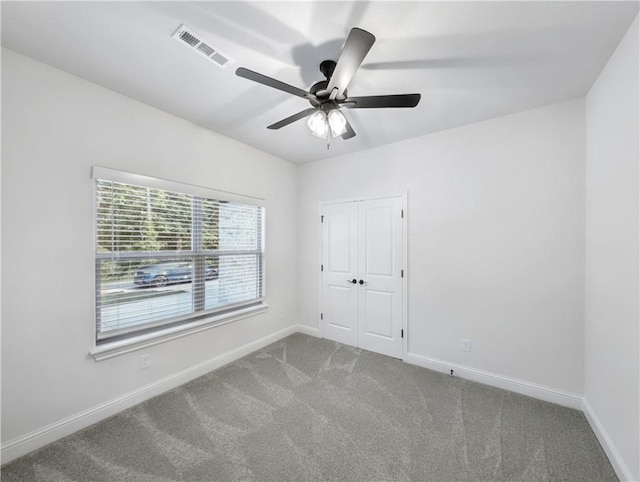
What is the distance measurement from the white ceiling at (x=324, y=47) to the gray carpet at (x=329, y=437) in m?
2.66

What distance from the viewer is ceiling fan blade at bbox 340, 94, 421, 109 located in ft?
5.19

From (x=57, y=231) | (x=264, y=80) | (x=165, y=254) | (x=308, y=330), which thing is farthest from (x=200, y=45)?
(x=308, y=330)

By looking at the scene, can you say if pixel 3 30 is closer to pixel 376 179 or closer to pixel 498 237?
pixel 376 179

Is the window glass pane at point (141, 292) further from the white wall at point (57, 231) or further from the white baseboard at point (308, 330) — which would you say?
the white baseboard at point (308, 330)

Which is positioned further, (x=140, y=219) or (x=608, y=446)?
(x=140, y=219)

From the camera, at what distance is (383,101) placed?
1.65m

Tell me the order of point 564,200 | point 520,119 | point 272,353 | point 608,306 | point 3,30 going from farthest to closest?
point 272,353 < point 520,119 < point 564,200 < point 608,306 < point 3,30

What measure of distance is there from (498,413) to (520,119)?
2642 mm

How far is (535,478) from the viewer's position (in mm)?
1554

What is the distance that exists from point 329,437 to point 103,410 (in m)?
1.81

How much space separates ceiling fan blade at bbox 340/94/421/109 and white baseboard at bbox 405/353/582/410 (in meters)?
2.62

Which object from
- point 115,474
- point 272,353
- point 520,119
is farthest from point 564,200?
point 115,474

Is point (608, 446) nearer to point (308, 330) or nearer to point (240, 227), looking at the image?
point (308, 330)

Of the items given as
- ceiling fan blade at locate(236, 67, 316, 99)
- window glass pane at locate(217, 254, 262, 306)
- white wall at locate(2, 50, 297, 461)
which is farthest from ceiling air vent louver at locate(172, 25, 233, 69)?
window glass pane at locate(217, 254, 262, 306)
